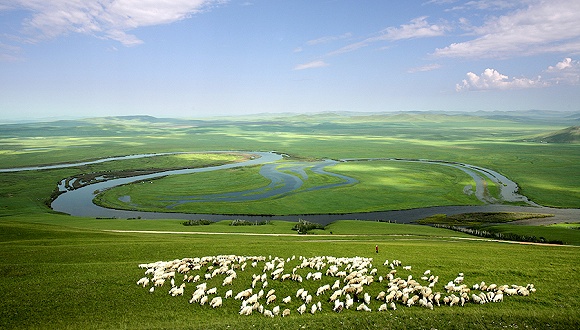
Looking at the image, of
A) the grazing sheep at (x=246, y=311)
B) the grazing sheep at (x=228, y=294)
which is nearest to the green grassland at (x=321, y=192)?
the grazing sheep at (x=228, y=294)

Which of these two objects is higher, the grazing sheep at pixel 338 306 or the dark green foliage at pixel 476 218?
the grazing sheep at pixel 338 306

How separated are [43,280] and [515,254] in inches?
1222

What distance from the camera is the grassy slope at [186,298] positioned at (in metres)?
14.3

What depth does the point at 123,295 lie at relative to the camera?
16.9m

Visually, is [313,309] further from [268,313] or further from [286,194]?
[286,194]

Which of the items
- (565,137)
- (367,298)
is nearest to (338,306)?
(367,298)

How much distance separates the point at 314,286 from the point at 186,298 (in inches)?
261

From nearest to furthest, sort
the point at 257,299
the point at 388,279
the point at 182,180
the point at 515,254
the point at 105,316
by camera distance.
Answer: the point at 105,316, the point at 257,299, the point at 388,279, the point at 515,254, the point at 182,180

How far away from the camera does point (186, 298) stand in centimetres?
1673

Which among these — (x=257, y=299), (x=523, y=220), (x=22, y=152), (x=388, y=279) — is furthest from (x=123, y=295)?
(x=22, y=152)

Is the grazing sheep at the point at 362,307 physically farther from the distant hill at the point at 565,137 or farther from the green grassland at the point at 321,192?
the distant hill at the point at 565,137

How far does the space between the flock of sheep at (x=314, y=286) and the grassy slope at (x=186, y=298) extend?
0.45 meters

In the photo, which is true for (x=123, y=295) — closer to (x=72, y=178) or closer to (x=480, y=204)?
(x=480, y=204)

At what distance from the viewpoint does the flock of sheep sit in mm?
15820
